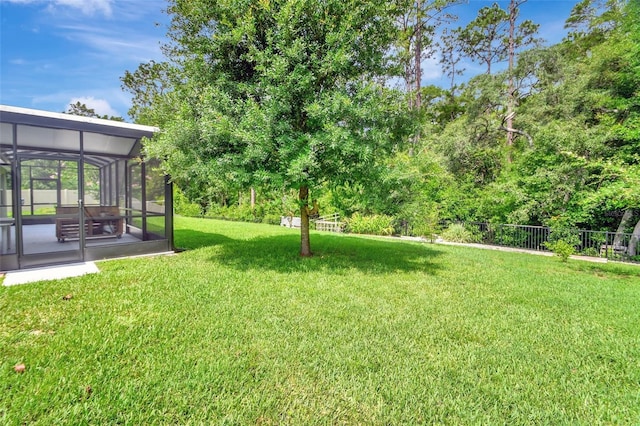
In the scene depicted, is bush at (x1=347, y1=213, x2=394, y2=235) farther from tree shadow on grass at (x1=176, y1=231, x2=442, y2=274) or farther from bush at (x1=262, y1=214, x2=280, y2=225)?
bush at (x1=262, y1=214, x2=280, y2=225)

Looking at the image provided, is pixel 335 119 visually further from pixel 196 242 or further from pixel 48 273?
pixel 196 242

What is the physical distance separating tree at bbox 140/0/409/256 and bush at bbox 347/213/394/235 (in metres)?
8.56

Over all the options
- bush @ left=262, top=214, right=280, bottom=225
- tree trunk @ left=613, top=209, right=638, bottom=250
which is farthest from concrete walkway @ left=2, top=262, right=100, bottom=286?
tree trunk @ left=613, top=209, right=638, bottom=250

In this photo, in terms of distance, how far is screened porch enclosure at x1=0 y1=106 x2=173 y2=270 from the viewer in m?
5.86

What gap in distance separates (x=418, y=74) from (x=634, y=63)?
8673mm

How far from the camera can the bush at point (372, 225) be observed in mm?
14602

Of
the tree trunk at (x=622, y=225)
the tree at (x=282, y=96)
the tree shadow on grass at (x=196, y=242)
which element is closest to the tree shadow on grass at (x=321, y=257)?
the tree shadow on grass at (x=196, y=242)

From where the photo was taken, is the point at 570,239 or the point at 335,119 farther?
the point at 570,239

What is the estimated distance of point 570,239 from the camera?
33.0ft

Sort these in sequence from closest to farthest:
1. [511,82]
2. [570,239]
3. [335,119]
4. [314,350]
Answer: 1. [314,350]
2. [335,119]
3. [570,239]
4. [511,82]

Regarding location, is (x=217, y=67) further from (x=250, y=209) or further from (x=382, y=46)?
(x=250, y=209)

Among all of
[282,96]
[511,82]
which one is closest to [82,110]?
[282,96]

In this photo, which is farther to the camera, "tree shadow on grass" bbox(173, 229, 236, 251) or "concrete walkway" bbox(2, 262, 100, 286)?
"tree shadow on grass" bbox(173, 229, 236, 251)

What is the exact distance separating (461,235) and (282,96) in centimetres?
1030
